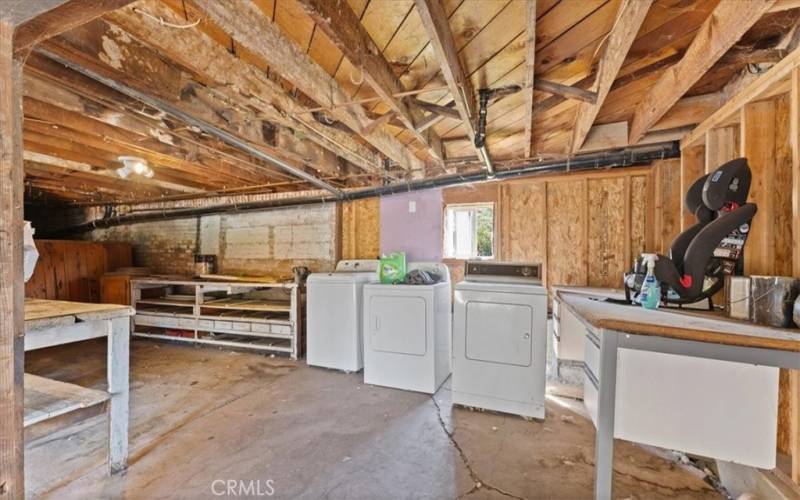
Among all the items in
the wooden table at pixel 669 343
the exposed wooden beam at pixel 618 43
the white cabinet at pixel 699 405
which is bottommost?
the white cabinet at pixel 699 405

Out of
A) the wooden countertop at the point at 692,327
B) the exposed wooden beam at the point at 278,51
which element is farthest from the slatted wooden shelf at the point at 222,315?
the wooden countertop at the point at 692,327

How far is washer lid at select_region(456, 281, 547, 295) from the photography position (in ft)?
7.63

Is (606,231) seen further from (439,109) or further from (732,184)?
(439,109)

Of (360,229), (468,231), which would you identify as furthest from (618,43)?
(360,229)

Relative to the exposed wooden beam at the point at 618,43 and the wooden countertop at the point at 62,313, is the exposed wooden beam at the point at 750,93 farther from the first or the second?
the wooden countertop at the point at 62,313

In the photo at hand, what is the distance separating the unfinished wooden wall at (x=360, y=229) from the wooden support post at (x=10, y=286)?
3.47 meters

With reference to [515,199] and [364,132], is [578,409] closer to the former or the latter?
[515,199]

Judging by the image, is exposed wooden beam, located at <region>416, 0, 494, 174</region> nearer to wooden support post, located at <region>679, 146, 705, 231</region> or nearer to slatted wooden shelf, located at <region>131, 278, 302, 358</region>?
wooden support post, located at <region>679, 146, 705, 231</region>

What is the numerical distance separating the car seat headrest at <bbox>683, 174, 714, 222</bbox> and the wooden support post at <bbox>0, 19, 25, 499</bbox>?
9.06ft

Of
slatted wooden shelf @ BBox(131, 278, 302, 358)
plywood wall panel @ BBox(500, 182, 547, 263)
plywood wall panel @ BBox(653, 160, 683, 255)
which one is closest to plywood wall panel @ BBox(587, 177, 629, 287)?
plywood wall panel @ BBox(653, 160, 683, 255)

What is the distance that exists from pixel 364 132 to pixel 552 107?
1.31m

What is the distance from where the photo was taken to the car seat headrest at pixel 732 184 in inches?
61.1

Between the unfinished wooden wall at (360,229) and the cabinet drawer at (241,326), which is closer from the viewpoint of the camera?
the cabinet drawer at (241,326)

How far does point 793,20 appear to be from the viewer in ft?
4.86
